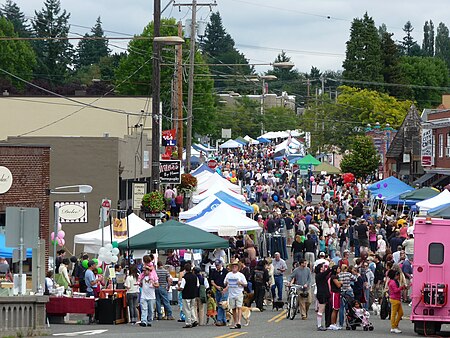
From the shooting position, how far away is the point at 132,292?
26.6 metres

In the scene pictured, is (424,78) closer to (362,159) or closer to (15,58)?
(15,58)

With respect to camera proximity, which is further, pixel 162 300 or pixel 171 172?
pixel 171 172

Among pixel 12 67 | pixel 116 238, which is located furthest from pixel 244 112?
pixel 116 238

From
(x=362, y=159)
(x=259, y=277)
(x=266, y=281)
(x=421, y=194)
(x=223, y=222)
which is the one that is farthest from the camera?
(x=362, y=159)

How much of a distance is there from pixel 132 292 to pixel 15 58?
328ft

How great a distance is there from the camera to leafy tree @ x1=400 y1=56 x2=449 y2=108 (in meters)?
146

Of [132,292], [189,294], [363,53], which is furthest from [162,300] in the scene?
[363,53]

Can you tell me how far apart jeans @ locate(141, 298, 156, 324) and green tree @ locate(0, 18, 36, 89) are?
94.7 metres

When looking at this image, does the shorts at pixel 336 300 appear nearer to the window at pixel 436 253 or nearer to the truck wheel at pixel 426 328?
the truck wheel at pixel 426 328

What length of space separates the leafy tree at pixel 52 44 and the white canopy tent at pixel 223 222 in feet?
328

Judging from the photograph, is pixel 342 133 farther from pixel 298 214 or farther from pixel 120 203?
pixel 120 203

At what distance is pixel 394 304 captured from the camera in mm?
24281

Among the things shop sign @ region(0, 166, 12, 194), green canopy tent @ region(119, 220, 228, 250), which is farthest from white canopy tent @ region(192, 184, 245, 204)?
green canopy tent @ region(119, 220, 228, 250)

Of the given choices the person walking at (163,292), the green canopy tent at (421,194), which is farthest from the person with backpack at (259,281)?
the green canopy tent at (421,194)
